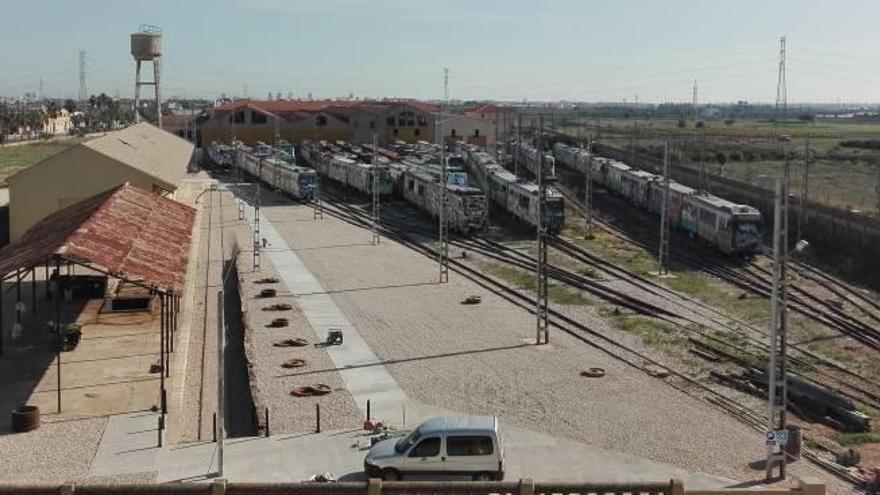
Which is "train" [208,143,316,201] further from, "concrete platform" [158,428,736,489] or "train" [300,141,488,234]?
"concrete platform" [158,428,736,489]

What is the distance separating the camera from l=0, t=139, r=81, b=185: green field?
3804 inches

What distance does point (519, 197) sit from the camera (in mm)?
56531

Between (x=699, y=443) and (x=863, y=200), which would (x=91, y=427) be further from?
(x=863, y=200)

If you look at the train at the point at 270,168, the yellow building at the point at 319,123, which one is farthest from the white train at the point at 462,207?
the yellow building at the point at 319,123

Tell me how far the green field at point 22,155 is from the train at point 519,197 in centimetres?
4277

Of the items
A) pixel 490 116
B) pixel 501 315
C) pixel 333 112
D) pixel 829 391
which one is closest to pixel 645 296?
pixel 501 315

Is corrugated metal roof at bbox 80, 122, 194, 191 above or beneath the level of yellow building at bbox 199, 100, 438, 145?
beneath

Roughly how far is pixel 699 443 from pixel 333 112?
10572cm

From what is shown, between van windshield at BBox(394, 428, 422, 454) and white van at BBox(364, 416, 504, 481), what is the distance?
0.03m

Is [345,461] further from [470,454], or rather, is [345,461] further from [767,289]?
[767,289]

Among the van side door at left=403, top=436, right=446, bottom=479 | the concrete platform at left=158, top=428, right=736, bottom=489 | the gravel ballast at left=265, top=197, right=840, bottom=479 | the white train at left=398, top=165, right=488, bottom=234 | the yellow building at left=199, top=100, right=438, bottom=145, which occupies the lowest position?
the concrete platform at left=158, top=428, right=736, bottom=489

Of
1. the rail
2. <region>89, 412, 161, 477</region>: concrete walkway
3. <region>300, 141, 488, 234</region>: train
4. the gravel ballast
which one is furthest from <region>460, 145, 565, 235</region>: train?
the rail

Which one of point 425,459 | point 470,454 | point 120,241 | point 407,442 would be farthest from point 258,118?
point 470,454

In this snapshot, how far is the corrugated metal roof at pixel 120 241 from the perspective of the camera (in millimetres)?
24375
